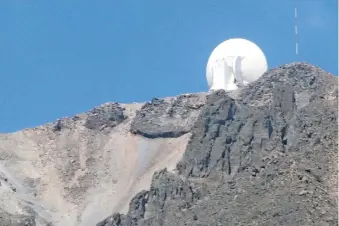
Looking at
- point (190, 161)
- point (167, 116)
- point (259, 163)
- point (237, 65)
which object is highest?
point (237, 65)

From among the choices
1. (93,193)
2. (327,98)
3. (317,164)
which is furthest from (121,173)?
(317,164)

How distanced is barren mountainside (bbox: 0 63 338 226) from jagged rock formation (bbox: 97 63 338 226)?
0.30 feet

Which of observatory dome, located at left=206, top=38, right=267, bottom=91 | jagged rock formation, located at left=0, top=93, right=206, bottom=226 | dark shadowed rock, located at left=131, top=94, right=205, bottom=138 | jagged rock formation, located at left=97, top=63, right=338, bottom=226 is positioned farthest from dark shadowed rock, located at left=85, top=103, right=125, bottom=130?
jagged rock formation, located at left=97, top=63, right=338, bottom=226

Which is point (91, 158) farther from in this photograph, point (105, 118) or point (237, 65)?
point (237, 65)

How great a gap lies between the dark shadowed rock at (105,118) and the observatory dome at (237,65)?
9.49m

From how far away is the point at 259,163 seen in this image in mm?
131250

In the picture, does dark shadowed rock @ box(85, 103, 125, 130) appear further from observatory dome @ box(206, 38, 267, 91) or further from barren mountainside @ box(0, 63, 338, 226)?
observatory dome @ box(206, 38, 267, 91)

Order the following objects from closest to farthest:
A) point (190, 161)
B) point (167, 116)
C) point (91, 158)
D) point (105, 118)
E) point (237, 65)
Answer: point (190, 161) < point (237, 65) < point (91, 158) < point (167, 116) < point (105, 118)

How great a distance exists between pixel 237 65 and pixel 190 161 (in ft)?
64.2

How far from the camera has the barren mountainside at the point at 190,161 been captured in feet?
410

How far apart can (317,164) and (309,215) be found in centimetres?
805

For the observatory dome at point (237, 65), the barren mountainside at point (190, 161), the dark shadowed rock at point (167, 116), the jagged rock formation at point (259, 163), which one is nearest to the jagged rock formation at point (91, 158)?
the dark shadowed rock at point (167, 116)

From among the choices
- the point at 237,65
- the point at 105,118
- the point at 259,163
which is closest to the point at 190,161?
the point at 259,163

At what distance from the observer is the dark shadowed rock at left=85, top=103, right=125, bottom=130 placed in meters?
168
